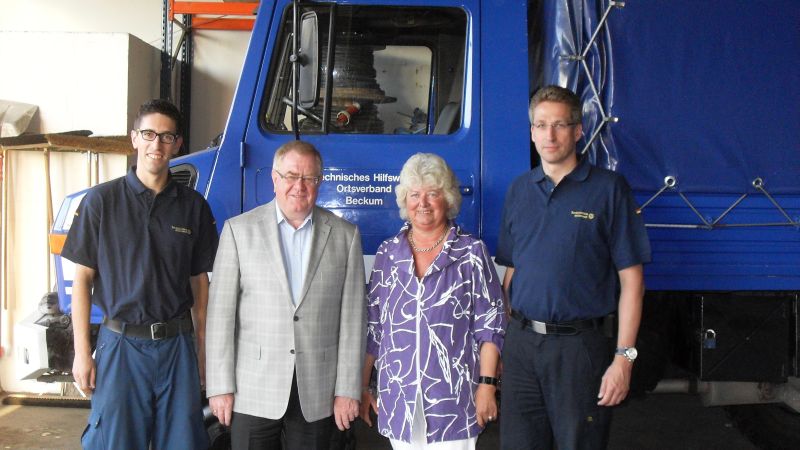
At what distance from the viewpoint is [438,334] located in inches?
76.1

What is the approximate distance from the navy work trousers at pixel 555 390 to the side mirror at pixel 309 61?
1147 mm

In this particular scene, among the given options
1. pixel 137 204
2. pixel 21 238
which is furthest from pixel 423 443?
pixel 21 238

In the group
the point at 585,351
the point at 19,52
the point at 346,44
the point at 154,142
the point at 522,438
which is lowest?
the point at 522,438

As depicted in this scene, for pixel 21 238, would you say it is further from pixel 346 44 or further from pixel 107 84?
pixel 346 44

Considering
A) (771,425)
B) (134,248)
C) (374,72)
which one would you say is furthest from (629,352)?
(771,425)

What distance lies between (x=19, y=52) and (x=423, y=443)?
15.5 ft

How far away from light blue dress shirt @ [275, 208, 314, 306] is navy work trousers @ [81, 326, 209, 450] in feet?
1.45

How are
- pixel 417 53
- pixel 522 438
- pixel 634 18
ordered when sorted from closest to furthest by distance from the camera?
pixel 522 438, pixel 634 18, pixel 417 53

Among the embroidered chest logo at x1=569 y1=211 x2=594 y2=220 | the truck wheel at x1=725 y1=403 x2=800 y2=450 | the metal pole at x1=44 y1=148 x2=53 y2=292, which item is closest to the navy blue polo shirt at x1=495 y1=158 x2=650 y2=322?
the embroidered chest logo at x1=569 y1=211 x2=594 y2=220

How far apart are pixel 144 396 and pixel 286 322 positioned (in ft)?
1.75

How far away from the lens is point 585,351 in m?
2.00

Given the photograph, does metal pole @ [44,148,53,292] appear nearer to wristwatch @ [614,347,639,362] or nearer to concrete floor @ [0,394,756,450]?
concrete floor @ [0,394,756,450]

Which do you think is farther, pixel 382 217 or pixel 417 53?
pixel 417 53

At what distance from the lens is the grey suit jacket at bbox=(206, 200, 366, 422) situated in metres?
1.91
